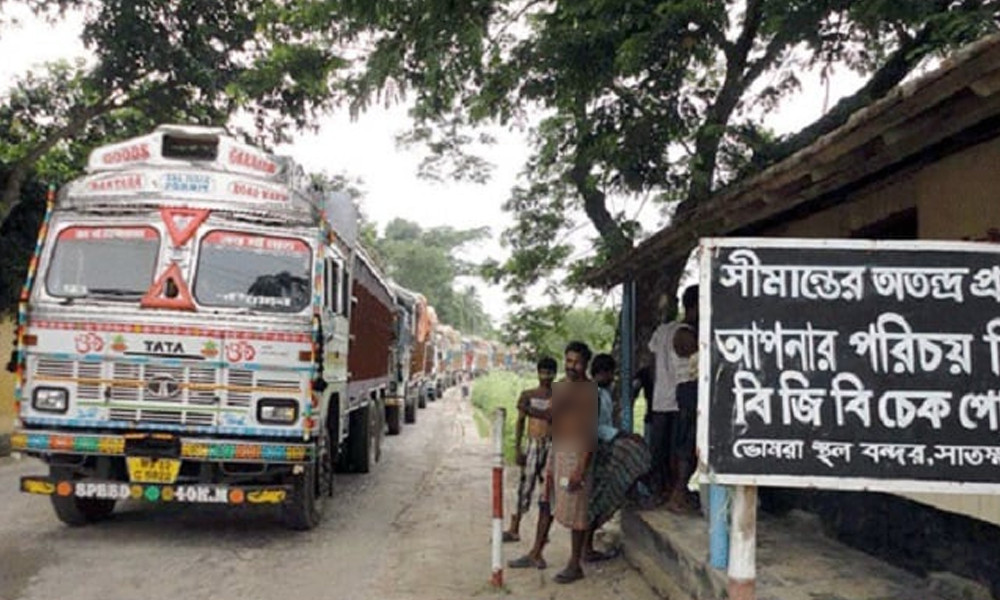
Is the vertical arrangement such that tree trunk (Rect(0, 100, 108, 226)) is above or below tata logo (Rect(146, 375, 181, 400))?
above

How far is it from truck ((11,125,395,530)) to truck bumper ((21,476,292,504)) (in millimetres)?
11

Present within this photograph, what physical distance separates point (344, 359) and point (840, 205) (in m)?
5.34

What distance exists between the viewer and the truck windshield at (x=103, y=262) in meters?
7.21

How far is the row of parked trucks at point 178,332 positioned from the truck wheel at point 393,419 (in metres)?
11.2

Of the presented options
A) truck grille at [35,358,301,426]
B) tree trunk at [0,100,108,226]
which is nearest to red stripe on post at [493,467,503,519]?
truck grille at [35,358,301,426]

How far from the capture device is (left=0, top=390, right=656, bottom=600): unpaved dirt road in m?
6.08

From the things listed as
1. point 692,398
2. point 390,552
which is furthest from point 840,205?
point 390,552

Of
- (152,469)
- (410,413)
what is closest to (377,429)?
(152,469)

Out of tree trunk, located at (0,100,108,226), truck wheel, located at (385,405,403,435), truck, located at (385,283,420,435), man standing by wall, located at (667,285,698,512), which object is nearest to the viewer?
man standing by wall, located at (667,285,698,512)

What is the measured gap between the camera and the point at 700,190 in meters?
8.14

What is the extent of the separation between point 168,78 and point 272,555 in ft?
30.8

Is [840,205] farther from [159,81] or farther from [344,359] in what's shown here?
[159,81]

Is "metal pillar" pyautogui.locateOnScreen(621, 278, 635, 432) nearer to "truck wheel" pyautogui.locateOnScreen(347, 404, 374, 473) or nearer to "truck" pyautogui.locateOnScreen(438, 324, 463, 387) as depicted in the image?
"truck wheel" pyautogui.locateOnScreen(347, 404, 374, 473)

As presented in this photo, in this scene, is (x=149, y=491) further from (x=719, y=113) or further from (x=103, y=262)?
(x=719, y=113)
